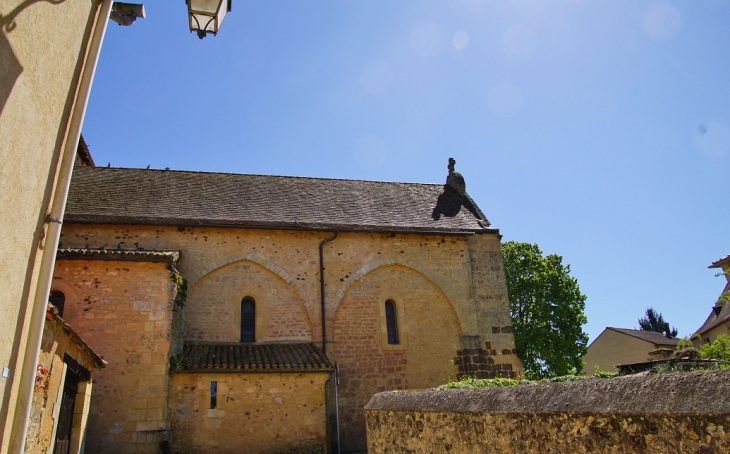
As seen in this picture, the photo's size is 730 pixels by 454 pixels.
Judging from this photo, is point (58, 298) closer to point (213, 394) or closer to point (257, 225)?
point (213, 394)

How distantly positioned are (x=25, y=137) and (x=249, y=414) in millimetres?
9593

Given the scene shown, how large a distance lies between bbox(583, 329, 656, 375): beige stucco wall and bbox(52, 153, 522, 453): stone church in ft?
75.4

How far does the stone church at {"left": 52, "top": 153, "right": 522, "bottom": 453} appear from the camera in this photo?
1200 centimetres

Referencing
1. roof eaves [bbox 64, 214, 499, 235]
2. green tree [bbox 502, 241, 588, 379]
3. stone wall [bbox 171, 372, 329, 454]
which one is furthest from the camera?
green tree [bbox 502, 241, 588, 379]

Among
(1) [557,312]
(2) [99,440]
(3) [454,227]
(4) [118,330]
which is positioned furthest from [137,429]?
(1) [557,312]

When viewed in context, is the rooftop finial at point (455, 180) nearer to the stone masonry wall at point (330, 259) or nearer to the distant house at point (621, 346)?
the stone masonry wall at point (330, 259)

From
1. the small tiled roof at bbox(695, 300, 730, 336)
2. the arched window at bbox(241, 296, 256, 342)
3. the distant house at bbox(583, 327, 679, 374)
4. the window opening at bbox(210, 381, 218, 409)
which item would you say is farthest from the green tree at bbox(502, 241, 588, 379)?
the window opening at bbox(210, 381, 218, 409)

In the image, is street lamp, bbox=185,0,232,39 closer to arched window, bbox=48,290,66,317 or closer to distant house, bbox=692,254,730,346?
arched window, bbox=48,290,66,317

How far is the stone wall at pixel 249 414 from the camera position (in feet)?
39.2

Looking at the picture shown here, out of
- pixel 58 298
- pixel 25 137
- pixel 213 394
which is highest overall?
pixel 58 298

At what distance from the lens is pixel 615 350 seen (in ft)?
123

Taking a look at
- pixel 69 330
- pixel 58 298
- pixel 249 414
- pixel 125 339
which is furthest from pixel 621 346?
pixel 69 330

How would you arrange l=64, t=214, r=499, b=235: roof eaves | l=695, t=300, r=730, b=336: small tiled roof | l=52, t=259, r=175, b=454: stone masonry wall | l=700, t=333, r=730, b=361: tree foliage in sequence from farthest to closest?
l=695, t=300, r=730, b=336: small tiled roof, l=64, t=214, r=499, b=235: roof eaves, l=52, t=259, r=175, b=454: stone masonry wall, l=700, t=333, r=730, b=361: tree foliage

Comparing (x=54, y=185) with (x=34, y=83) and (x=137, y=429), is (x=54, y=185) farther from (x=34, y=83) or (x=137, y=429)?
(x=137, y=429)
